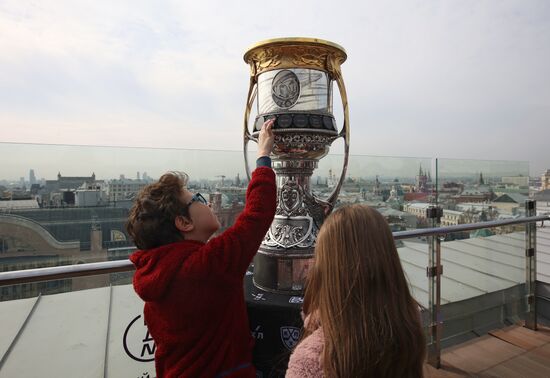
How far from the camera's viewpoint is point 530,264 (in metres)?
2.95

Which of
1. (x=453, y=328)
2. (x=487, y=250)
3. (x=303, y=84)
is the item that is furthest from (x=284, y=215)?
(x=487, y=250)

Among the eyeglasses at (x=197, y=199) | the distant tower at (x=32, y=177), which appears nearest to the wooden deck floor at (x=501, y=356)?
the eyeglasses at (x=197, y=199)

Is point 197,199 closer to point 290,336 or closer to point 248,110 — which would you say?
point 290,336

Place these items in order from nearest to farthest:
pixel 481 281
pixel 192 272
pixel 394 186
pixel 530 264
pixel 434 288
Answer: pixel 192 272 → pixel 434 288 → pixel 481 281 → pixel 530 264 → pixel 394 186

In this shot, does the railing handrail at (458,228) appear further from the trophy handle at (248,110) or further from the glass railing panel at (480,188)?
the trophy handle at (248,110)

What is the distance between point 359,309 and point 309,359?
148mm

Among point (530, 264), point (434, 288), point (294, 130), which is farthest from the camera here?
point (530, 264)

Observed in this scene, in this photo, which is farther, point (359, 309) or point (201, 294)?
point (201, 294)

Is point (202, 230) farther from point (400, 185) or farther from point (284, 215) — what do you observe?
point (400, 185)

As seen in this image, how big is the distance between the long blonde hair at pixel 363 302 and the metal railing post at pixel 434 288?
1562mm

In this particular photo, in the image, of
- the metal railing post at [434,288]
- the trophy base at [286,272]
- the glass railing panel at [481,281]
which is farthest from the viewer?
the glass railing panel at [481,281]

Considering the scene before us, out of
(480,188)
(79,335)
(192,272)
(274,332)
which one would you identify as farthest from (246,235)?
(480,188)

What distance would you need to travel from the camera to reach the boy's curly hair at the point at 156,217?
3.16ft

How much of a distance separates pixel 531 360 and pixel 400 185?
1.52 m
